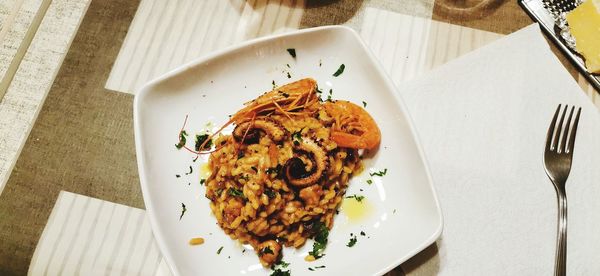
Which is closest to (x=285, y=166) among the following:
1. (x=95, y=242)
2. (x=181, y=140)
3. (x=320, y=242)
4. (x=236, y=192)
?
(x=236, y=192)

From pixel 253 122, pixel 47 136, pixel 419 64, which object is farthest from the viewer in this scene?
pixel 419 64

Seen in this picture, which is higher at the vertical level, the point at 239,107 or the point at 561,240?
the point at 239,107

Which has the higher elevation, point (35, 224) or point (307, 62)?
point (307, 62)

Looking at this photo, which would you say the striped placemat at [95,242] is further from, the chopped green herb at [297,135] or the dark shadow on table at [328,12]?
the dark shadow on table at [328,12]

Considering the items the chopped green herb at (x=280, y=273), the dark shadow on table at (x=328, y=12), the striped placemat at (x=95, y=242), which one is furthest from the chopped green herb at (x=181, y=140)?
the dark shadow on table at (x=328, y=12)

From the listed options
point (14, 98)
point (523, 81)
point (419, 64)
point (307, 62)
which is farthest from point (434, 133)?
point (14, 98)

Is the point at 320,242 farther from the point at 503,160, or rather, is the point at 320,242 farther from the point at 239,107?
the point at 503,160

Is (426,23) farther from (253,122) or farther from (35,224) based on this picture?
(35,224)
